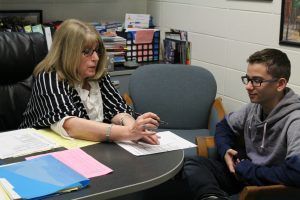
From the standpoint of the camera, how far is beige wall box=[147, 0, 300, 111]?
271 cm

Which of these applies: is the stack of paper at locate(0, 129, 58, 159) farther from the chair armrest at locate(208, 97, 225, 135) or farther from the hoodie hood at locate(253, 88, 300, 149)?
the chair armrest at locate(208, 97, 225, 135)

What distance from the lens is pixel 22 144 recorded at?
1.68 meters

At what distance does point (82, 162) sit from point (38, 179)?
195 mm

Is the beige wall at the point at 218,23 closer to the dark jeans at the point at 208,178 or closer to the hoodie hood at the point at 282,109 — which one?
the hoodie hood at the point at 282,109

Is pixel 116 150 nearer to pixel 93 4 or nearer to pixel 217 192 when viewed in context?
pixel 217 192

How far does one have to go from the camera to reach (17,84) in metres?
2.23

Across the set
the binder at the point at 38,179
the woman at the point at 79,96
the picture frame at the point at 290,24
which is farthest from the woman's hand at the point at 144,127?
the picture frame at the point at 290,24

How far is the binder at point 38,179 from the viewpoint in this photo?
1276mm

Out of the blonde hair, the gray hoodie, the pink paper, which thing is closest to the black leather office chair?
the blonde hair

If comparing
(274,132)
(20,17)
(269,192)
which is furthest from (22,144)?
(20,17)

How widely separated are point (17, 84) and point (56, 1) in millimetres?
1299

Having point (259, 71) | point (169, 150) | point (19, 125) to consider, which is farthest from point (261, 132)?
point (19, 125)

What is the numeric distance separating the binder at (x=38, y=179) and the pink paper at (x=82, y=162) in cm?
3

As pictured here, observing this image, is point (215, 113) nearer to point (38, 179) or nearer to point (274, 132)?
point (274, 132)
